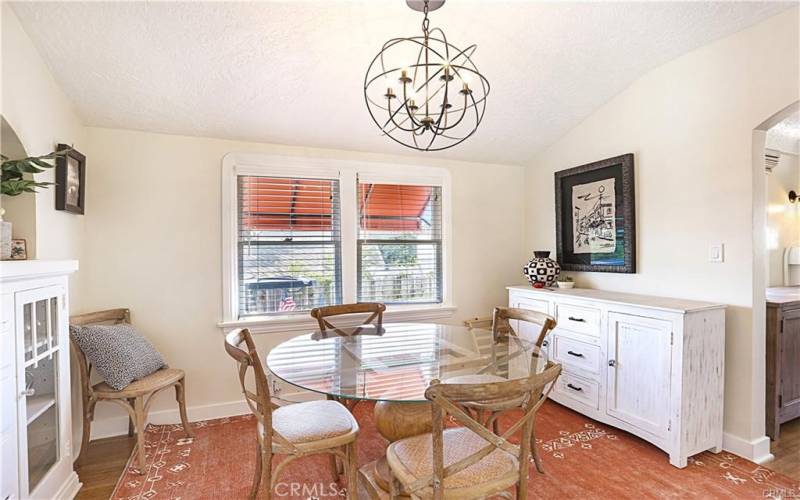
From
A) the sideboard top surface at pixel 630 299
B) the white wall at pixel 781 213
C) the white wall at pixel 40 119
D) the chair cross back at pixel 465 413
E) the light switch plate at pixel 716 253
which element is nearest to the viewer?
the chair cross back at pixel 465 413

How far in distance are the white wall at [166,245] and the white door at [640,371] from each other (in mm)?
2508

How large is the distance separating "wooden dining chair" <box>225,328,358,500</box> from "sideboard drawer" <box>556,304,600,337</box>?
1.91 meters

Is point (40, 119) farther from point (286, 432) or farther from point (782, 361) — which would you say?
point (782, 361)

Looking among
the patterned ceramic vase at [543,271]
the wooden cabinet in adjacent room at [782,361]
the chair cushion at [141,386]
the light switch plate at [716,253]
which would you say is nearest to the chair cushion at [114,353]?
the chair cushion at [141,386]

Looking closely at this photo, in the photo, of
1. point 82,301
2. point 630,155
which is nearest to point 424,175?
point 630,155

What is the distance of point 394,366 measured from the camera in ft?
6.85

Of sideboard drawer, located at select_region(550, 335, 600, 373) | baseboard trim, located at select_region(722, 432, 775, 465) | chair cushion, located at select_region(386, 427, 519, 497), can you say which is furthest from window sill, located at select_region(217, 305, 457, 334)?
baseboard trim, located at select_region(722, 432, 775, 465)

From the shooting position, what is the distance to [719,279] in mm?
2641

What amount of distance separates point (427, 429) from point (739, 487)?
172cm

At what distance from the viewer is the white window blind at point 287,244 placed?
332 cm

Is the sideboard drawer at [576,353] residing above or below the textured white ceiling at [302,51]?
below

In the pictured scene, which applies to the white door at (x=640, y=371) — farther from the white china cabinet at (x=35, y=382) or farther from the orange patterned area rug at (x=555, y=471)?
the white china cabinet at (x=35, y=382)

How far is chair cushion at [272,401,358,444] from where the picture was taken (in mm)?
1898
